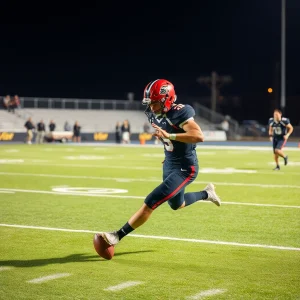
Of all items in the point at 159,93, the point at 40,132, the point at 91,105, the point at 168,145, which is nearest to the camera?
the point at 159,93

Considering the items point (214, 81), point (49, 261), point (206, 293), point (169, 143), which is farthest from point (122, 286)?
point (214, 81)

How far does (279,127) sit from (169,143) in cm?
1183

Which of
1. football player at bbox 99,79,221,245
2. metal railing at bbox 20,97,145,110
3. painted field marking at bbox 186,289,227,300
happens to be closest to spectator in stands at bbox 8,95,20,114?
metal railing at bbox 20,97,145,110

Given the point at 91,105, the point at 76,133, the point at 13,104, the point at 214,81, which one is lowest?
the point at 76,133

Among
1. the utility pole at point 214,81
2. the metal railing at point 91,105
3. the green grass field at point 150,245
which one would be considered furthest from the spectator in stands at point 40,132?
the green grass field at point 150,245

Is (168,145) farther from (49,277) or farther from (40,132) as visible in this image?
(40,132)

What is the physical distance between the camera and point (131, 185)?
13758mm

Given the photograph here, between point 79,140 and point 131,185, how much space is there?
28936mm

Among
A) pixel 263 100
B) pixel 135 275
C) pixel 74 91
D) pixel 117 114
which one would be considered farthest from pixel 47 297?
pixel 263 100

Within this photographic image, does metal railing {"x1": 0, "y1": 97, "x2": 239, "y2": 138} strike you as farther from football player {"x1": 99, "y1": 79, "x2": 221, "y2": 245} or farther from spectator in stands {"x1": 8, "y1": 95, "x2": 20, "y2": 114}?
football player {"x1": 99, "y1": 79, "x2": 221, "y2": 245}

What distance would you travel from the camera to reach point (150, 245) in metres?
7.18

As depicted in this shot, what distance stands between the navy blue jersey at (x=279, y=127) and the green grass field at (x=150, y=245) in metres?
4.47

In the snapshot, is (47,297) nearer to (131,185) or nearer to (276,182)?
(131,185)

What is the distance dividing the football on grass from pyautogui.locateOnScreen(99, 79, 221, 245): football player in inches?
1.6
